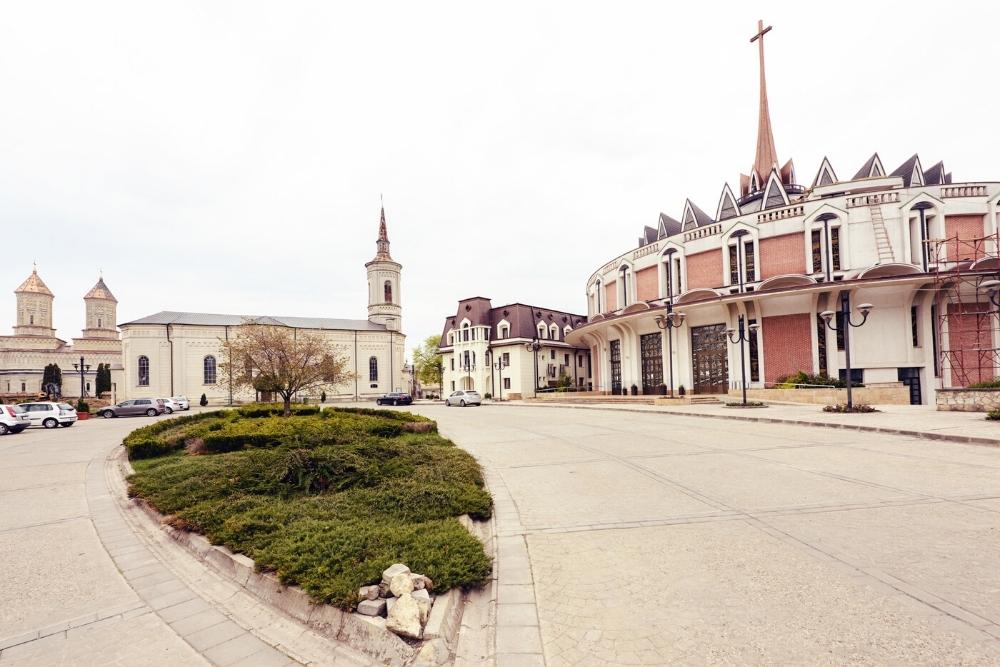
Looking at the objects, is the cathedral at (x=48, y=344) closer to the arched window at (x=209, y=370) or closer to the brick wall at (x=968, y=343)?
the arched window at (x=209, y=370)

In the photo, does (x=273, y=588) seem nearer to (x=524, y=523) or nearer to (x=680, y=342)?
(x=524, y=523)

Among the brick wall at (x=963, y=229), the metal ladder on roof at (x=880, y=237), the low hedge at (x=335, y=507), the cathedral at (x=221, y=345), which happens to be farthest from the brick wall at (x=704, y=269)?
the cathedral at (x=221, y=345)

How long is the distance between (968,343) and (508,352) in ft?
120

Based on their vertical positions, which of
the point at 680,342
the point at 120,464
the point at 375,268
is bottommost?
the point at 120,464

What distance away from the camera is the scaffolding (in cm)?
2545

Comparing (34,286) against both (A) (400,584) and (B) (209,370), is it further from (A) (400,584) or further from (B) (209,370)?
(A) (400,584)

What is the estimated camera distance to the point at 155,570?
487 centimetres

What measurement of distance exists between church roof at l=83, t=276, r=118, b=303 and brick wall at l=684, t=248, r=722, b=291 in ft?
312

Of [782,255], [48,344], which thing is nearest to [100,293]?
[48,344]

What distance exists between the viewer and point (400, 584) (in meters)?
3.57

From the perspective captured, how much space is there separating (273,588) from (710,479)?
22.4ft

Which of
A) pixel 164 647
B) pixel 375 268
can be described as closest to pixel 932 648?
pixel 164 647

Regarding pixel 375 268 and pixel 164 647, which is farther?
pixel 375 268

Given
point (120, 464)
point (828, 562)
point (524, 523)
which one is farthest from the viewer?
point (120, 464)
